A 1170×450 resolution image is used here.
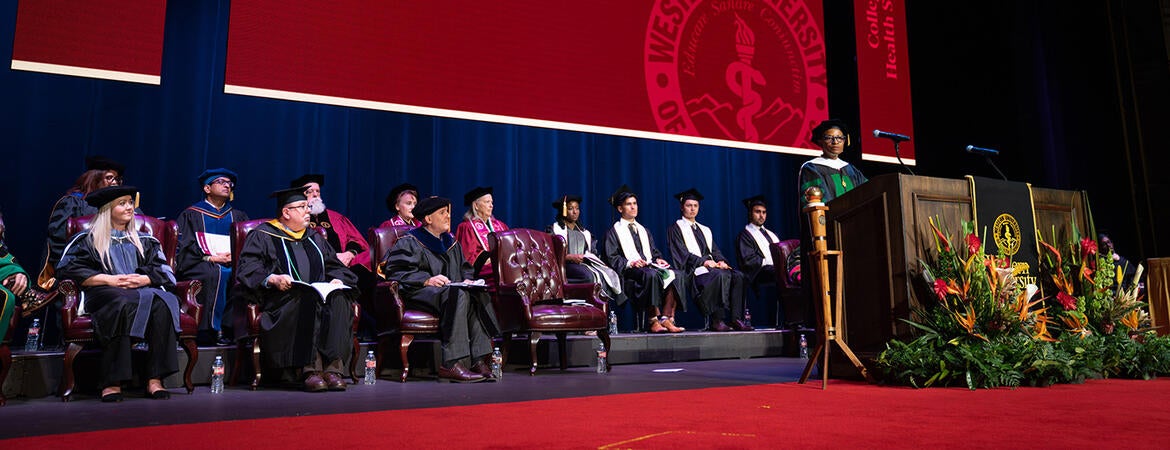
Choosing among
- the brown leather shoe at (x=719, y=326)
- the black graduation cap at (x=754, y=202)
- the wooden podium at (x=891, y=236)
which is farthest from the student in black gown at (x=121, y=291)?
the black graduation cap at (x=754, y=202)

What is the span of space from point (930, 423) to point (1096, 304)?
2.07m

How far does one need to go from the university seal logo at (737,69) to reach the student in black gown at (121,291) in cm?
421

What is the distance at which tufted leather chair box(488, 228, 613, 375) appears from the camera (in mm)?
4926

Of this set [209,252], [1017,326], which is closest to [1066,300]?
[1017,326]

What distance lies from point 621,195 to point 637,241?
0.48 meters

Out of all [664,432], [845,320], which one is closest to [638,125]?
[845,320]

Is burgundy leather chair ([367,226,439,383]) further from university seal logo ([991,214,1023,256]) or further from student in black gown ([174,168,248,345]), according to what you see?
university seal logo ([991,214,1023,256])

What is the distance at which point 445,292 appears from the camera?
475 cm

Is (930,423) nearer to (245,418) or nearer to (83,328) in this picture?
(245,418)

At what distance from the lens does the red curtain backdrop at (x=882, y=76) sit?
291 inches

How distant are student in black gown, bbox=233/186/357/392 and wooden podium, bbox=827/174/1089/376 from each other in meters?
2.57

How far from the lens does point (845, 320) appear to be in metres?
3.74

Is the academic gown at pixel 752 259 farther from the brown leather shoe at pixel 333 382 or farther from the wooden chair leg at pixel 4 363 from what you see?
the wooden chair leg at pixel 4 363

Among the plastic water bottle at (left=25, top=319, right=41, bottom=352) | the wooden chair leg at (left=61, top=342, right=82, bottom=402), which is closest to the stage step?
the wooden chair leg at (left=61, top=342, right=82, bottom=402)
